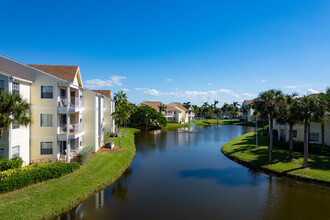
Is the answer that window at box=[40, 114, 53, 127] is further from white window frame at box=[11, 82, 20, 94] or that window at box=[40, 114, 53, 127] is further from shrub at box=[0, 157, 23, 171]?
shrub at box=[0, 157, 23, 171]

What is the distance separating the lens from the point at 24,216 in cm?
1234

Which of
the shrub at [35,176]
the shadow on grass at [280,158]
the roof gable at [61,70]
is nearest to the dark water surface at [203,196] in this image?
the shadow on grass at [280,158]

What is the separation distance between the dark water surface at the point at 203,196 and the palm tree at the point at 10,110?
853 centimetres

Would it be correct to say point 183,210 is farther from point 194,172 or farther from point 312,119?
point 312,119

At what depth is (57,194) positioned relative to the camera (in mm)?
15094

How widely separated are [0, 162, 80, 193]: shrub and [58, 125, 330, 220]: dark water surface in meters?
4.50

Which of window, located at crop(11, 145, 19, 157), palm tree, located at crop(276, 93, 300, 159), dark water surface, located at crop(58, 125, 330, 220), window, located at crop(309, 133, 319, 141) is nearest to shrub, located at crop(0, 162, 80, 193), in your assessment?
window, located at crop(11, 145, 19, 157)

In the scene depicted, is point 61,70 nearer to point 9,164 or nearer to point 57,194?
point 9,164

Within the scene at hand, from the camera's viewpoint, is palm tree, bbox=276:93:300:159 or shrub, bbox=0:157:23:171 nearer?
shrub, bbox=0:157:23:171

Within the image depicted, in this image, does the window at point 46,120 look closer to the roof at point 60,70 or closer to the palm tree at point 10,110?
the palm tree at point 10,110

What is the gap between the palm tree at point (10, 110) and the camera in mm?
15070

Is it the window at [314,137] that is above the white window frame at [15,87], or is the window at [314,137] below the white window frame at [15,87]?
below

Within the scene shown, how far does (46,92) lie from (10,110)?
6.32m

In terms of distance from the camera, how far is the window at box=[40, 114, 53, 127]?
21516 millimetres
